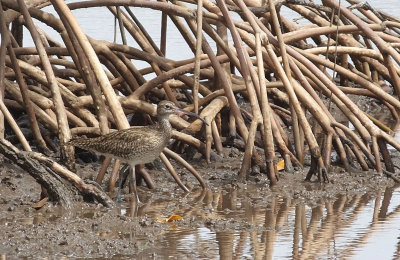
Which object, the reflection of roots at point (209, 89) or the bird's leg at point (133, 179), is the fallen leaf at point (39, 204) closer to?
the reflection of roots at point (209, 89)

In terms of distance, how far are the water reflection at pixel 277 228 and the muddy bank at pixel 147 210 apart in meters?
0.01

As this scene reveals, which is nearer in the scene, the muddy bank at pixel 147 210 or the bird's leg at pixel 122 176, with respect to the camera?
the muddy bank at pixel 147 210

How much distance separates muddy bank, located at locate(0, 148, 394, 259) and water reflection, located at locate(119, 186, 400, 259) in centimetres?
1

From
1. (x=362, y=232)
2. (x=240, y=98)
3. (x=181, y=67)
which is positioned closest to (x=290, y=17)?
(x=240, y=98)

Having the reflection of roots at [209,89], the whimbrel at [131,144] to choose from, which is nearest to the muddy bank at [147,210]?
the reflection of roots at [209,89]

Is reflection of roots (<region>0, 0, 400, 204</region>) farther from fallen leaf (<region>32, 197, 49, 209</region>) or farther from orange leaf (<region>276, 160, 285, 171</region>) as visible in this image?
fallen leaf (<region>32, 197, 49, 209</region>)

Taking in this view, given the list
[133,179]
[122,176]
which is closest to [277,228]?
[133,179]

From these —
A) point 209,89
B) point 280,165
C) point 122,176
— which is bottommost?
point 280,165

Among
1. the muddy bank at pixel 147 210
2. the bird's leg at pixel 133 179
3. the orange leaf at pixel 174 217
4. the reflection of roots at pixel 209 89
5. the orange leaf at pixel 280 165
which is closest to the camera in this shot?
the muddy bank at pixel 147 210

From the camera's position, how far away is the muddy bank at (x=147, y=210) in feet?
18.1

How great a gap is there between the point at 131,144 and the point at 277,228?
1.23m

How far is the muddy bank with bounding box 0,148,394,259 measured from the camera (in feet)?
18.1

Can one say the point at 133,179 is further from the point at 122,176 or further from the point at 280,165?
the point at 280,165

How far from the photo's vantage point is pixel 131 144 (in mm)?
6996
